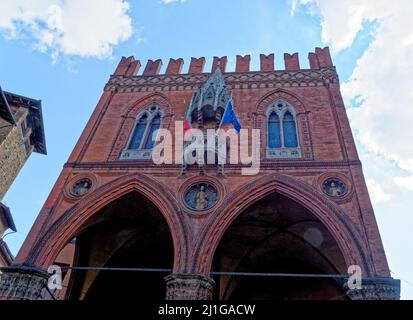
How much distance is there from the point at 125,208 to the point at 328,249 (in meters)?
7.03

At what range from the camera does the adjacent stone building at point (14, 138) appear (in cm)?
1528

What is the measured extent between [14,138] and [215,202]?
10.3 meters

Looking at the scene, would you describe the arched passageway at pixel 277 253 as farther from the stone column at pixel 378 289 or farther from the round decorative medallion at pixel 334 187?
the stone column at pixel 378 289

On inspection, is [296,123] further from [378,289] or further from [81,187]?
[81,187]

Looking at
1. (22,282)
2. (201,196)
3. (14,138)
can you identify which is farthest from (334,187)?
(14,138)

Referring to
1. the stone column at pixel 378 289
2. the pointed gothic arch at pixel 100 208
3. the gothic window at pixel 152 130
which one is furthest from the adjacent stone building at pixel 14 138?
the stone column at pixel 378 289

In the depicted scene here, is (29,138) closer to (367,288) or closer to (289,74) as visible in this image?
(289,74)

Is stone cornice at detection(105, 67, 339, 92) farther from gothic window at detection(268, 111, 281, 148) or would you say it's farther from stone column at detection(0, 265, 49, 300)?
stone column at detection(0, 265, 49, 300)

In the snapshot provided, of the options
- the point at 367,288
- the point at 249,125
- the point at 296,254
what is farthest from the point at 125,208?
the point at 367,288

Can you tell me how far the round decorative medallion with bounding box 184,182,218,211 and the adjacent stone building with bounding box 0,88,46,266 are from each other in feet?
29.0

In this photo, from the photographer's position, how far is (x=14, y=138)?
15.9 metres

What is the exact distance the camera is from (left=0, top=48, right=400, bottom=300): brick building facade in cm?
970

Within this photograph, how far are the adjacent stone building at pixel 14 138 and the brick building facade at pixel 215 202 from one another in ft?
13.4

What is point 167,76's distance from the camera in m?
16.0
